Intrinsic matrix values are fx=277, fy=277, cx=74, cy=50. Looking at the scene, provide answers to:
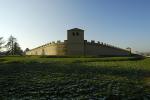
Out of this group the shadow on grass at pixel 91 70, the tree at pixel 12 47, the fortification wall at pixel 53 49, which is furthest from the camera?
the tree at pixel 12 47

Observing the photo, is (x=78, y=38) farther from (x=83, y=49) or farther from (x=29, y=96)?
(x=29, y=96)

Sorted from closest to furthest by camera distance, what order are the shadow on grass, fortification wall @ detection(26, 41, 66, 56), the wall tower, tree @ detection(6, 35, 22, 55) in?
the shadow on grass → the wall tower → fortification wall @ detection(26, 41, 66, 56) → tree @ detection(6, 35, 22, 55)

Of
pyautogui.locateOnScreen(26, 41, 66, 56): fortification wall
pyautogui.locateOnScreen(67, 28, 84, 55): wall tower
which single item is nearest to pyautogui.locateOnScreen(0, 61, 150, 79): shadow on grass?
pyautogui.locateOnScreen(67, 28, 84, 55): wall tower

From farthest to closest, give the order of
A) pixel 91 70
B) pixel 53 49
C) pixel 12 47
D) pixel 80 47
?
1. pixel 12 47
2. pixel 53 49
3. pixel 80 47
4. pixel 91 70

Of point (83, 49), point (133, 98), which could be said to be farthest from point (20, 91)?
point (83, 49)

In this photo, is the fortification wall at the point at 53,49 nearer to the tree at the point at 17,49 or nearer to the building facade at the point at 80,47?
the building facade at the point at 80,47

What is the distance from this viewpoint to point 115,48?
284 ft

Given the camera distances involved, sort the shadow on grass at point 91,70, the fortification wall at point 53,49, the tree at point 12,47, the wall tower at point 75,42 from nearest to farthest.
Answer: the shadow on grass at point 91,70 → the wall tower at point 75,42 → the fortification wall at point 53,49 → the tree at point 12,47

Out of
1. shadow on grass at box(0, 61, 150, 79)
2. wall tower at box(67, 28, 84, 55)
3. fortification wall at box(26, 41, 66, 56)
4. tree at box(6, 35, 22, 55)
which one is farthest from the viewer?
tree at box(6, 35, 22, 55)

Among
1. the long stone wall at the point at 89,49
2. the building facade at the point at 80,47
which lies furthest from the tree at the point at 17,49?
the building facade at the point at 80,47

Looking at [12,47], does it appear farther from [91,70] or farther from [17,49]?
[91,70]

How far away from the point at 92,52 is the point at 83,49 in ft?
10.1

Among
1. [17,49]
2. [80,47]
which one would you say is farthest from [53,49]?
[17,49]

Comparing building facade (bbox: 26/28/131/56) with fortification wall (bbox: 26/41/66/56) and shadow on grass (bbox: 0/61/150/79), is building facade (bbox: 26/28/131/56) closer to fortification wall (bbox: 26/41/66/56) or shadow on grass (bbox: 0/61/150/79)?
fortification wall (bbox: 26/41/66/56)
